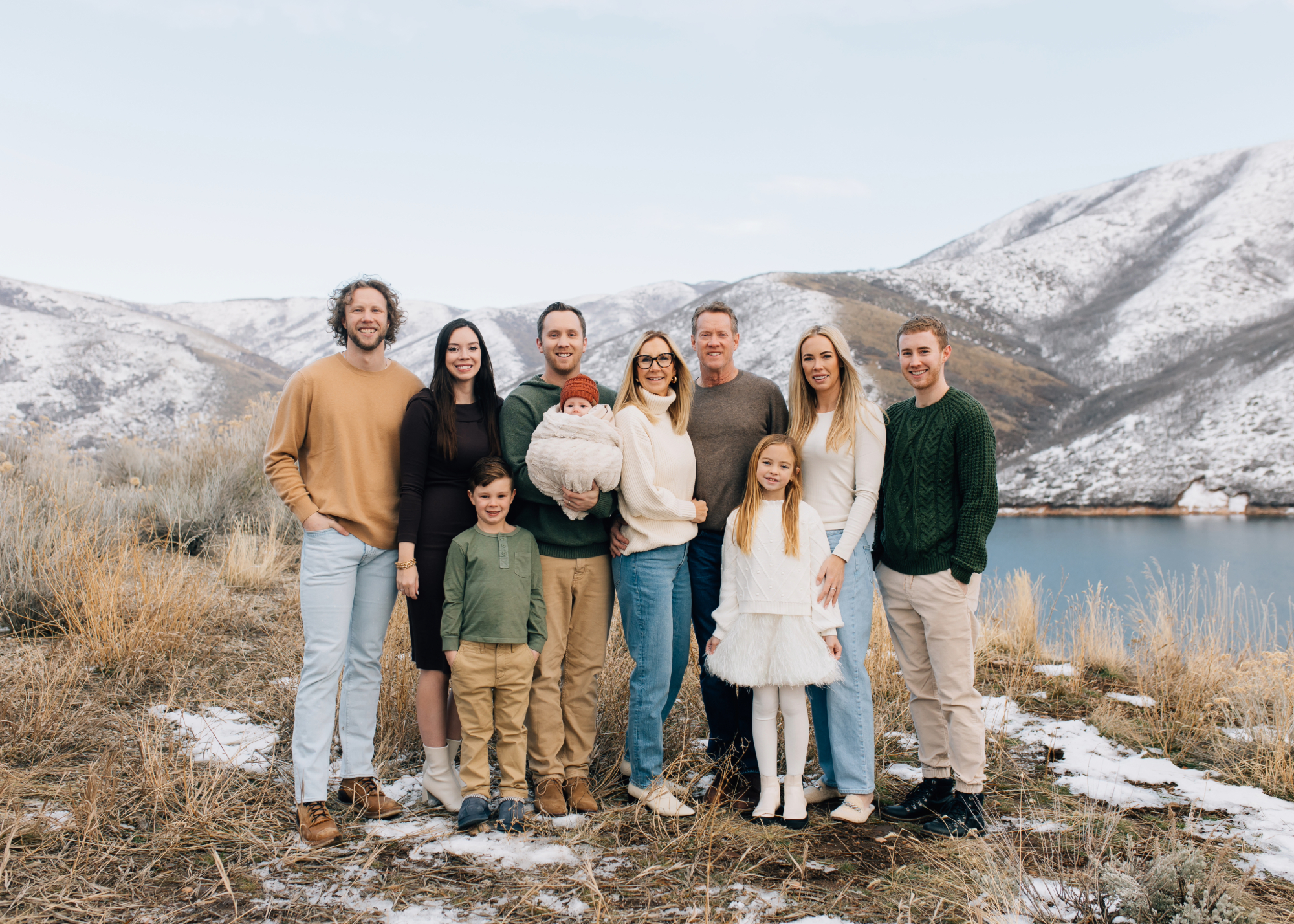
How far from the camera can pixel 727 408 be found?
3.18 meters

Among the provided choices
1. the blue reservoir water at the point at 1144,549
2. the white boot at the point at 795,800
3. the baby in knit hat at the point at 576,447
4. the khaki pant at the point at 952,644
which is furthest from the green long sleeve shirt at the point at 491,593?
the blue reservoir water at the point at 1144,549

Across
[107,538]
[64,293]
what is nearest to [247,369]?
[64,293]

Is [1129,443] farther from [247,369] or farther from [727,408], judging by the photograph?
[247,369]

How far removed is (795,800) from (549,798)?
3.34 ft

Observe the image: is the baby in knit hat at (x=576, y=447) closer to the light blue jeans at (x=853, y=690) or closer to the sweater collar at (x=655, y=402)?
the sweater collar at (x=655, y=402)

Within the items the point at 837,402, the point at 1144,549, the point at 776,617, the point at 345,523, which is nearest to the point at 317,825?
the point at 345,523

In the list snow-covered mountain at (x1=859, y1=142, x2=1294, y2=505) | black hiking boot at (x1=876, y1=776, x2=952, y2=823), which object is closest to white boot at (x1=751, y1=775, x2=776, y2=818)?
black hiking boot at (x1=876, y1=776, x2=952, y2=823)

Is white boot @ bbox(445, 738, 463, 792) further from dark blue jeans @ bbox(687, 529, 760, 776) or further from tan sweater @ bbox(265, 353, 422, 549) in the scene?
dark blue jeans @ bbox(687, 529, 760, 776)

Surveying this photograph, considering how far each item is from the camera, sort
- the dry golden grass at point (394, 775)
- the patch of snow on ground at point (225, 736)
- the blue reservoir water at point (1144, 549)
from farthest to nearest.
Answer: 1. the blue reservoir water at point (1144, 549)
2. the patch of snow on ground at point (225, 736)
3. the dry golden grass at point (394, 775)

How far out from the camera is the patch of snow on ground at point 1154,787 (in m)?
2.84

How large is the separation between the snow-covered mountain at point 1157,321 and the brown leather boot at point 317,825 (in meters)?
28.3

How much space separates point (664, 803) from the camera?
2.87 m

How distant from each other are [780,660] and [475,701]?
49.2 inches

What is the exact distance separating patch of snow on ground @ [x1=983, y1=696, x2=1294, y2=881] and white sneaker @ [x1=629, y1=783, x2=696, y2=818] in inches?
77.5
